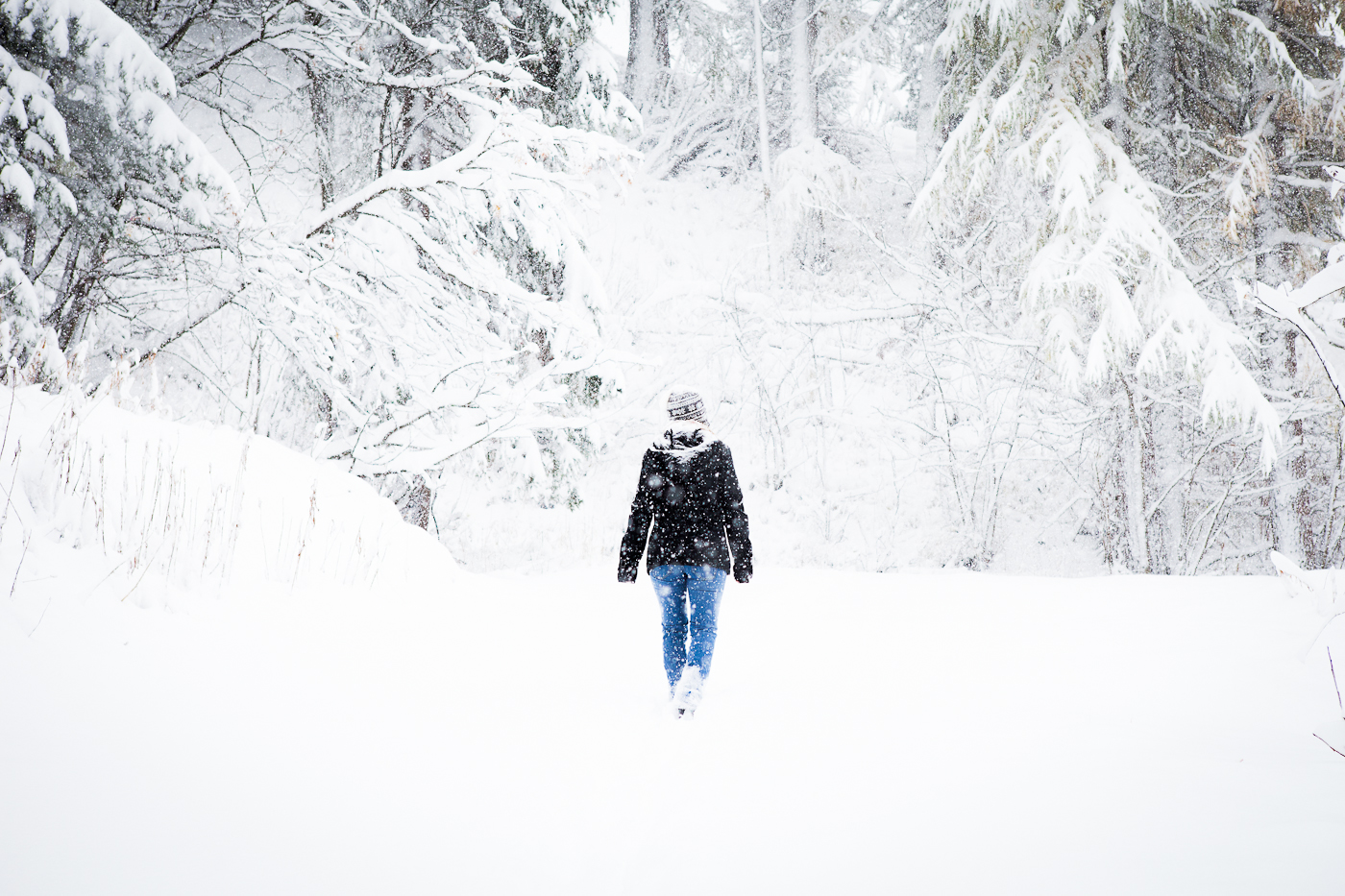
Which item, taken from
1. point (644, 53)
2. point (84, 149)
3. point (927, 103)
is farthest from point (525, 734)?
point (644, 53)

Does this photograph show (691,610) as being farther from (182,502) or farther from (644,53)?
(644,53)

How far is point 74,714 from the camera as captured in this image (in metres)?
2.10

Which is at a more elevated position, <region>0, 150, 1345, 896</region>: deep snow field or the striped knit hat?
the striped knit hat

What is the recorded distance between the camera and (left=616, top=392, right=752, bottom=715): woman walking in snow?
363 centimetres

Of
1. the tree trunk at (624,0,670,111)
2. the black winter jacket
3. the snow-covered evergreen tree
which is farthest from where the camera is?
the tree trunk at (624,0,670,111)

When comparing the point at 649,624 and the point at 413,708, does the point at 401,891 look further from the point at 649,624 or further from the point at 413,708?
the point at 649,624

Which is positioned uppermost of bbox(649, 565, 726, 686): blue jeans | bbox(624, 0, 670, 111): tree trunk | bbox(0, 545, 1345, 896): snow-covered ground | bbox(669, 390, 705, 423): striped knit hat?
bbox(624, 0, 670, 111): tree trunk

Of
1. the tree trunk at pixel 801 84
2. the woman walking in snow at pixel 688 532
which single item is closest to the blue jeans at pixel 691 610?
the woman walking in snow at pixel 688 532

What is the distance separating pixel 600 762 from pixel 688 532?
1227 millimetres

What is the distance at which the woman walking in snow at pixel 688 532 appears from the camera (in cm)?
363

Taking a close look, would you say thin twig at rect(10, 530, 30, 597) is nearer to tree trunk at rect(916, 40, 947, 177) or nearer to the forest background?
the forest background

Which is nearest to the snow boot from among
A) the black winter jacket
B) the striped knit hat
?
the black winter jacket

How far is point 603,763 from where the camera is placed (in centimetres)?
292

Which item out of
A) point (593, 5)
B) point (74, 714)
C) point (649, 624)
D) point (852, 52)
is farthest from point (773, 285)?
point (74, 714)
